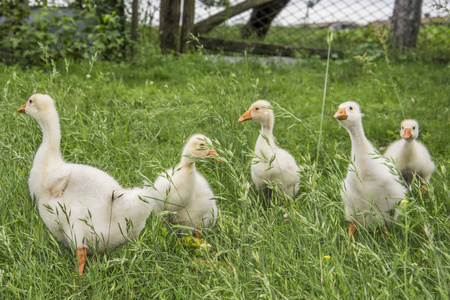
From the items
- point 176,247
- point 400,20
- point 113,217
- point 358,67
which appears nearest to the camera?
point 113,217

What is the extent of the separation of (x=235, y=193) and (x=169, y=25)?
6180 mm

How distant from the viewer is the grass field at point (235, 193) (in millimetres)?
Answer: 2176

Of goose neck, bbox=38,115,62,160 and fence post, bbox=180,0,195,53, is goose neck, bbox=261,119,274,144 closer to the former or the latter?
goose neck, bbox=38,115,62,160

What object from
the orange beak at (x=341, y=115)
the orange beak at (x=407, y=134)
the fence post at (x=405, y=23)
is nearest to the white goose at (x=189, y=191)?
the orange beak at (x=341, y=115)

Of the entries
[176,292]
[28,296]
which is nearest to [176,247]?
[176,292]

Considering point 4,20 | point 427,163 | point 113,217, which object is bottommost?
point 113,217

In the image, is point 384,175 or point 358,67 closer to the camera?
point 384,175

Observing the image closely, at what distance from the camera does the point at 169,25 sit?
876 centimetres

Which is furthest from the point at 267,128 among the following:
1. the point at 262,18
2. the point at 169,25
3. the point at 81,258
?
the point at 262,18

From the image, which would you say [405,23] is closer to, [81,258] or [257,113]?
[257,113]

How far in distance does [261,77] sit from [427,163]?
408 cm

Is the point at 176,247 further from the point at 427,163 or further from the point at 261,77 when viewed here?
the point at 261,77

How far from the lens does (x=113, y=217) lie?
2.72 meters

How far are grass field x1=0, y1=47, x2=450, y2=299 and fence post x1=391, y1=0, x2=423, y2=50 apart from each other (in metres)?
1.02
